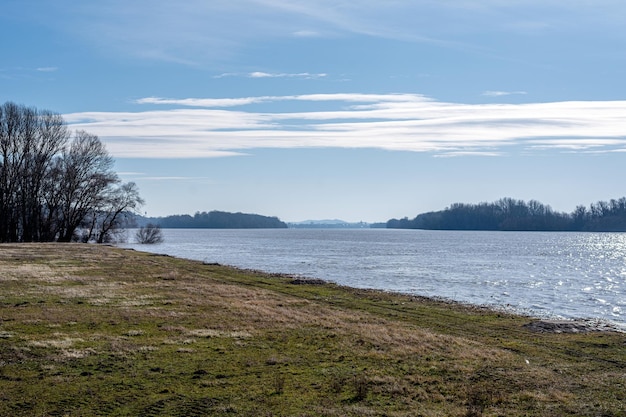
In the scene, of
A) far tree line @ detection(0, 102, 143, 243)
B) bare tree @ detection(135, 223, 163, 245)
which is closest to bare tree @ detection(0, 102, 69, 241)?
far tree line @ detection(0, 102, 143, 243)

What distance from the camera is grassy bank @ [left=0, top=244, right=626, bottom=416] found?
1397cm

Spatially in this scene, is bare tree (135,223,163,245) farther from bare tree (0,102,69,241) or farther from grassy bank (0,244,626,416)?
grassy bank (0,244,626,416)

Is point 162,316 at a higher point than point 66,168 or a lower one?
lower

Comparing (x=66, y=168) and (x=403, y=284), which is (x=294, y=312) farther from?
(x=66, y=168)

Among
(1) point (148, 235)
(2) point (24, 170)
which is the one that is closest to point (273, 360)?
(2) point (24, 170)

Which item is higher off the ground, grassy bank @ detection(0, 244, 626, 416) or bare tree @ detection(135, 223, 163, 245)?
bare tree @ detection(135, 223, 163, 245)

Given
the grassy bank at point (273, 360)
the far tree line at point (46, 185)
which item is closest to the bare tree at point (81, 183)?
the far tree line at point (46, 185)

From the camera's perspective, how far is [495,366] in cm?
1855

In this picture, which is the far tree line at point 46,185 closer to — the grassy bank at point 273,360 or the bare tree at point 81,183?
the bare tree at point 81,183

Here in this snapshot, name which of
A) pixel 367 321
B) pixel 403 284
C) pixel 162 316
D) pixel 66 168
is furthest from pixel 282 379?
pixel 66 168

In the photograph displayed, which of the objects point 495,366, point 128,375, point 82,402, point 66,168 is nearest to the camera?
point 82,402

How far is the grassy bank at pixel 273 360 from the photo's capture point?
13969 millimetres

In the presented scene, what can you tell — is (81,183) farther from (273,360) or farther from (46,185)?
(273,360)

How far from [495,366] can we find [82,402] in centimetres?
1144
